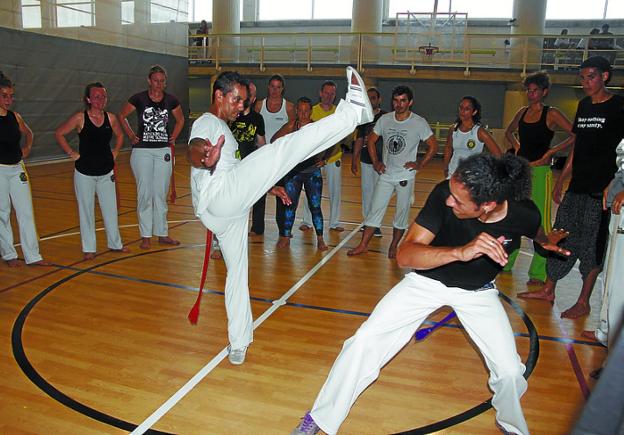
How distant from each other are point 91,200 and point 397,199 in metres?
3.25

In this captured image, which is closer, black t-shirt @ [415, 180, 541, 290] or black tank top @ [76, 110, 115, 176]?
black t-shirt @ [415, 180, 541, 290]

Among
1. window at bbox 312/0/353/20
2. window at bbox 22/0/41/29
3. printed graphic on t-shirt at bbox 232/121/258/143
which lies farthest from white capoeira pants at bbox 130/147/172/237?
window at bbox 312/0/353/20

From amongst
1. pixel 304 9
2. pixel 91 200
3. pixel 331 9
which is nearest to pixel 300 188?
pixel 91 200

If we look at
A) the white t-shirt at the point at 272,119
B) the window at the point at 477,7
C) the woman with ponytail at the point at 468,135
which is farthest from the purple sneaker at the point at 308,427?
the window at the point at 477,7

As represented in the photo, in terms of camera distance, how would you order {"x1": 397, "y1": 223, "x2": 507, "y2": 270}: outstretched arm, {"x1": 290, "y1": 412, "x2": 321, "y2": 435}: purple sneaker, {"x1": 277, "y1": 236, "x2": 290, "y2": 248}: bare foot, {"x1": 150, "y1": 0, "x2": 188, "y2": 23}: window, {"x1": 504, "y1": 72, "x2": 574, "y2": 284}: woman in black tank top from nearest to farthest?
{"x1": 397, "y1": 223, "x2": 507, "y2": 270}: outstretched arm
{"x1": 290, "y1": 412, "x2": 321, "y2": 435}: purple sneaker
{"x1": 504, "y1": 72, "x2": 574, "y2": 284}: woman in black tank top
{"x1": 277, "y1": 236, "x2": 290, "y2": 248}: bare foot
{"x1": 150, "y1": 0, "x2": 188, "y2": 23}: window

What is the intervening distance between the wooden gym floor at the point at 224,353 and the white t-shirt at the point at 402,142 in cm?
101

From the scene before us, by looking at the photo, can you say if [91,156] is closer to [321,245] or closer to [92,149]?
[92,149]

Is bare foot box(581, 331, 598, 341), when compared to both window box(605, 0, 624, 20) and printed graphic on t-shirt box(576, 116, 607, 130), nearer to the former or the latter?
printed graphic on t-shirt box(576, 116, 607, 130)

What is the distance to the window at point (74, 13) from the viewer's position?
13.3 metres

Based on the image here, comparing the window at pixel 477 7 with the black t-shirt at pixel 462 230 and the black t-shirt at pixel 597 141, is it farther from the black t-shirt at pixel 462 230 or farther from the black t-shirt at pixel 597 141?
the black t-shirt at pixel 462 230

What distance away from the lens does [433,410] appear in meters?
3.09

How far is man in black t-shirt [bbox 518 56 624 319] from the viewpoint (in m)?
4.27

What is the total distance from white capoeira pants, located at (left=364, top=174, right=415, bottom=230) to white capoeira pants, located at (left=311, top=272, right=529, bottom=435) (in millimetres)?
3251

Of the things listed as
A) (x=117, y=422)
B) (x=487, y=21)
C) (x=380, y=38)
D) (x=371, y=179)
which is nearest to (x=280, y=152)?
(x=117, y=422)
